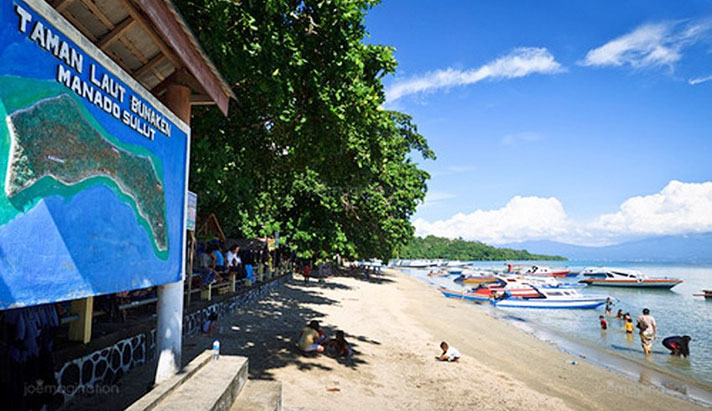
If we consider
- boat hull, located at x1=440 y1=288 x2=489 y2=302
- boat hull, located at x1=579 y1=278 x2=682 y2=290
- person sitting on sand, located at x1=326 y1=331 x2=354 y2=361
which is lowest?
boat hull, located at x1=579 y1=278 x2=682 y2=290

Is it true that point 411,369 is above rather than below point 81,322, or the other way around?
below

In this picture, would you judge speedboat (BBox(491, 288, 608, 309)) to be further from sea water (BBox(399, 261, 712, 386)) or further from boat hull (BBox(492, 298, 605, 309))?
sea water (BBox(399, 261, 712, 386))

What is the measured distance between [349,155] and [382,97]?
182 centimetres

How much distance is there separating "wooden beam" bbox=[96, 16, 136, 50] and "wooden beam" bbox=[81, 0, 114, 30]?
0.05m

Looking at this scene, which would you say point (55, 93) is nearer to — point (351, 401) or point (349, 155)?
point (351, 401)

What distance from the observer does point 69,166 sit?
2.89 m

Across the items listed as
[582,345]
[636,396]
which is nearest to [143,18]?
[636,396]

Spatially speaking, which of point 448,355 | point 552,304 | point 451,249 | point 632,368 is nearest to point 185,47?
point 448,355

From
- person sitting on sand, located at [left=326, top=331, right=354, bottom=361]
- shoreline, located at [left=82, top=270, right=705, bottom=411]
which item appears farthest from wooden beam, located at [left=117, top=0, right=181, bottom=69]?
person sitting on sand, located at [left=326, top=331, right=354, bottom=361]

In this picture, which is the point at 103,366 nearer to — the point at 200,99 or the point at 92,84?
the point at 200,99

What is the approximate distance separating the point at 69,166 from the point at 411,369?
9.08 metres

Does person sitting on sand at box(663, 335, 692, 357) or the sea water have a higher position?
person sitting on sand at box(663, 335, 692, 357)

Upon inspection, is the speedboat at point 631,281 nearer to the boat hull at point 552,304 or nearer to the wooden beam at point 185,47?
the boat hull at point 552,304

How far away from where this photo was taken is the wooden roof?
3637mm
